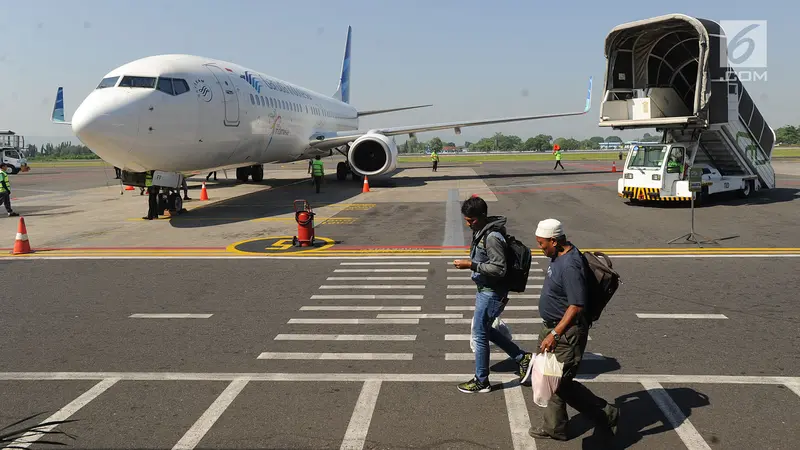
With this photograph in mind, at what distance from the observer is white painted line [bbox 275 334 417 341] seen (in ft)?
24.3

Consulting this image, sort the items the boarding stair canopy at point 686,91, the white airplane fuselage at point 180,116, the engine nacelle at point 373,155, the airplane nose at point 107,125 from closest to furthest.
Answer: the airplane nose at point 107,125, the white airplane fuselage at point 180,116, the boarding stair canopy at point 686,91, the engine nacelle at point 373,155

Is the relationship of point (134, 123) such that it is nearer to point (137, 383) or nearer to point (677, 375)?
point (137, 383)

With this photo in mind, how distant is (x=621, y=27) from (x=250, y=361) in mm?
18074

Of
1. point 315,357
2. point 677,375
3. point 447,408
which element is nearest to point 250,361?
point 315,357

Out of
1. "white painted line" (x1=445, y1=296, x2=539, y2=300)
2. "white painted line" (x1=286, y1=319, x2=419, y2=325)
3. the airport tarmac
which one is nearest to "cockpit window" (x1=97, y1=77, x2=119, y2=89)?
the airport tarmac

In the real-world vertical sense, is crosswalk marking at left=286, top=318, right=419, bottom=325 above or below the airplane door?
below

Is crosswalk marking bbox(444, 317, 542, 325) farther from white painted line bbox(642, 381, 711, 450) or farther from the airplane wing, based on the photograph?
the airplane wing

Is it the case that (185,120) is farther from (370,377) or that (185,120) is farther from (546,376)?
(546,376)

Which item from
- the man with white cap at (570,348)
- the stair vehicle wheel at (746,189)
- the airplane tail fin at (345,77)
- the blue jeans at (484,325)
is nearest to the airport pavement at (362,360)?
the man with white cap at (570,348)

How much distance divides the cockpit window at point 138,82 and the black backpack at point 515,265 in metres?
14.3

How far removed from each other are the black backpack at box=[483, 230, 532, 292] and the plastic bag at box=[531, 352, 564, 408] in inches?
39.8

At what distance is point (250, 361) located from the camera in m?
6.70

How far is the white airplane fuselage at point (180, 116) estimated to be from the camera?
15914 millimetres

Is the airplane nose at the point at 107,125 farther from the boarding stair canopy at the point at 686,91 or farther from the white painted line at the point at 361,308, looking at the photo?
the boarding stair canopy at the point at 686,91
